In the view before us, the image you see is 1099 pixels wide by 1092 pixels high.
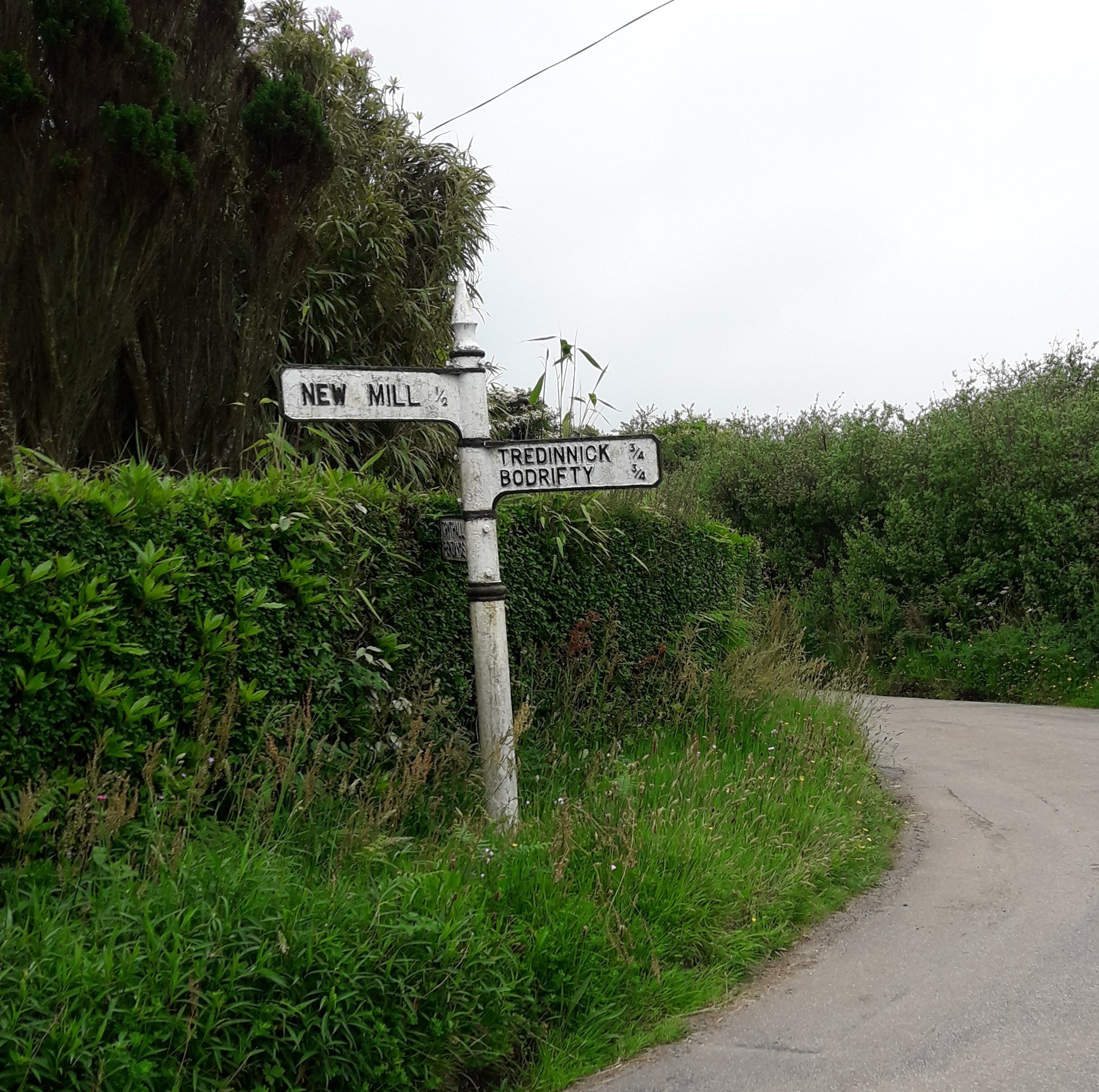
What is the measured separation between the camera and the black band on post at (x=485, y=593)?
5.24 meters

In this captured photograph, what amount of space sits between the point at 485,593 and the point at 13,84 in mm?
3924

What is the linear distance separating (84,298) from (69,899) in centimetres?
399

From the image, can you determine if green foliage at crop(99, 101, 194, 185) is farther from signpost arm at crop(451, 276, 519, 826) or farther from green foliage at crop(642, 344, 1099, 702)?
green foliage at crop(642, 344, 1099, 702)

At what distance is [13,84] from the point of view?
5.73m

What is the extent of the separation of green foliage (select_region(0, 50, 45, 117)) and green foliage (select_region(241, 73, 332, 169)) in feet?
5.63

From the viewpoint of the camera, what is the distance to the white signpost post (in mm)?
5074

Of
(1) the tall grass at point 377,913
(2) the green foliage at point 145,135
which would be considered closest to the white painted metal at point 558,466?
(1) the tall grass at point 377,913

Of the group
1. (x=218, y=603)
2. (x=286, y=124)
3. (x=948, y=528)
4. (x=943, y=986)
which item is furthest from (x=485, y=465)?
(x=948, y=528)

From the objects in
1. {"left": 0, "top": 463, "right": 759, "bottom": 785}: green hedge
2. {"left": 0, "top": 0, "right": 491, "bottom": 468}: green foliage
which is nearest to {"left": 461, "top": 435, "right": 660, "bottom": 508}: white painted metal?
{"left": 0, "top": 463, "right": 759, "bottom": 785}: green hedge

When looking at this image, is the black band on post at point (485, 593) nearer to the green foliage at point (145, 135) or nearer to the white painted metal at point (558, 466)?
the white painted metal at point (558, 466)

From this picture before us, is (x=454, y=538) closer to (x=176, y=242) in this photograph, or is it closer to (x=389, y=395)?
(x=389, y=395)

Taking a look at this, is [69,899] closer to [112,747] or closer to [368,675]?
[112,747]

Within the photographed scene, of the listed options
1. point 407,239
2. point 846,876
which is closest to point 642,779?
point 846,876

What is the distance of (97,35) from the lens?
6.24m
